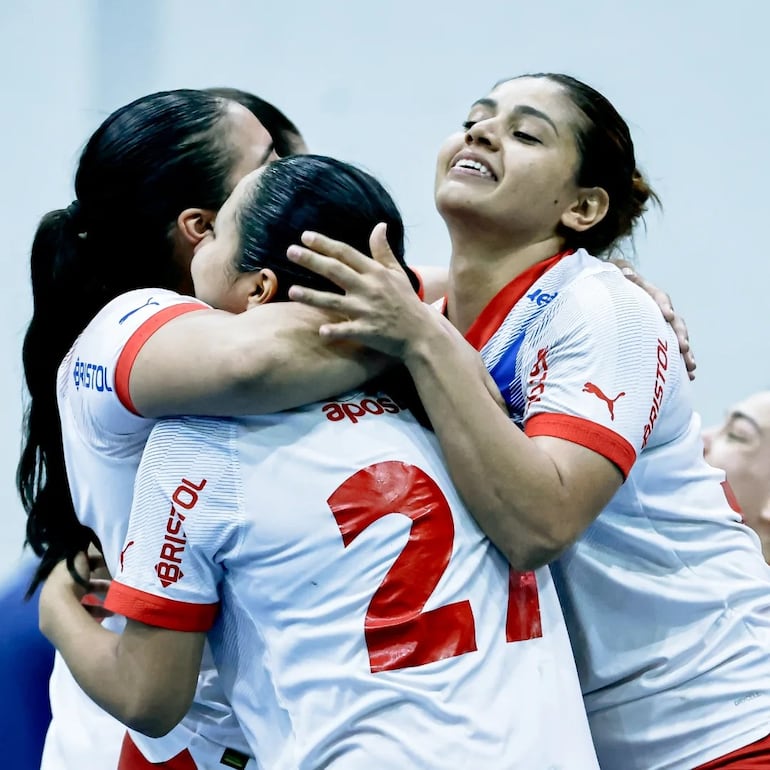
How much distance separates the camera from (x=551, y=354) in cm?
140

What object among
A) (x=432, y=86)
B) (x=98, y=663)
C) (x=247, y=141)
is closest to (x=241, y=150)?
(x=247, y=141)

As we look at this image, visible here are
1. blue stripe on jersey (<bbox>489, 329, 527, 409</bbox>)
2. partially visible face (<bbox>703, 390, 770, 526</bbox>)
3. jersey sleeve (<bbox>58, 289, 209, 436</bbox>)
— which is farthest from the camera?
partially visible face (<bbox>703, 390, 770, 526</bbox>)

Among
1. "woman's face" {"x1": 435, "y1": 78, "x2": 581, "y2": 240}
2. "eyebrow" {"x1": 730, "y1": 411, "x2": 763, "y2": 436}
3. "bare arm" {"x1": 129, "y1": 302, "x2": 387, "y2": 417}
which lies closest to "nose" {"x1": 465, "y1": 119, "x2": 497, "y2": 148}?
"woman's face" {"x1": 435, "y1": 78, "x2": 581, "y2": 240}

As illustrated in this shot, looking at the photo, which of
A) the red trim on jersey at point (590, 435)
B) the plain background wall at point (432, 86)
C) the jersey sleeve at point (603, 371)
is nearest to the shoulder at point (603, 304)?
the jersey sleeve at point (603, 371)

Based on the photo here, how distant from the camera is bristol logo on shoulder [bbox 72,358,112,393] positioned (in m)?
1.24

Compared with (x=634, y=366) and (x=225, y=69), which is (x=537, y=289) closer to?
(x=634, y=366)

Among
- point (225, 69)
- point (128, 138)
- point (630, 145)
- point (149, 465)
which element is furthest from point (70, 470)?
point (225, 69)

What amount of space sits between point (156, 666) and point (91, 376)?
320 millimetres

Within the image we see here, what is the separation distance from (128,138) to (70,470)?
0.47 m

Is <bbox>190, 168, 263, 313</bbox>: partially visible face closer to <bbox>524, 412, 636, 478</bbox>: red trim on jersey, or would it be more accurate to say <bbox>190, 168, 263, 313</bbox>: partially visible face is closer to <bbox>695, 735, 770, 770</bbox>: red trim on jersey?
<bbox>524, 412, 636, 478</bbox>: red trim on jersey

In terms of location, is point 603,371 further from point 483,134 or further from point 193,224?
point 193,224

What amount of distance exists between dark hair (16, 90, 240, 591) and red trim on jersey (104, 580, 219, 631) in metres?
0.48

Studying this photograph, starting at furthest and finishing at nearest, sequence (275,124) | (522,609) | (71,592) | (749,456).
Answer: (749,456) → (275,124) → (71,592) → (522,609)

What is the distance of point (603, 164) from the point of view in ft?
5.46
